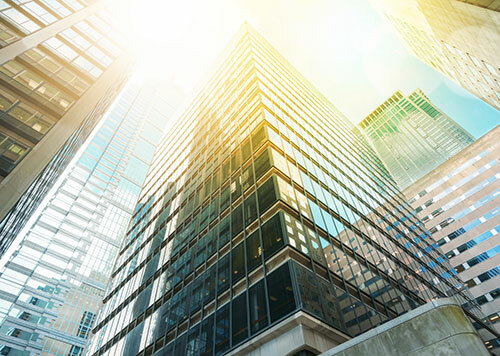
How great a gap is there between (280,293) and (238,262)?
13.7 feet

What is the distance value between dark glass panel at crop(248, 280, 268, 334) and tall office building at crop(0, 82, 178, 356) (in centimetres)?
4917

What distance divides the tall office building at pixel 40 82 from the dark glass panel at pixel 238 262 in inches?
460

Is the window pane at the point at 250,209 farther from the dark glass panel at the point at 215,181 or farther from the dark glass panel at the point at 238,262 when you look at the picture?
the dark glass panel at the point at 215,181

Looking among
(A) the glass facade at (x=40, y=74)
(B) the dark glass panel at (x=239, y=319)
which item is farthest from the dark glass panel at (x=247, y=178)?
(A) the glass facade at (x=40, y=74)

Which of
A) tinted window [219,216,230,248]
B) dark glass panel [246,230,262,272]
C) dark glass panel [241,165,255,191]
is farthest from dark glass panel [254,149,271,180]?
dark glass panel [246,230,262,272]

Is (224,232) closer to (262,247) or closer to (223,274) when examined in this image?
(223,274)

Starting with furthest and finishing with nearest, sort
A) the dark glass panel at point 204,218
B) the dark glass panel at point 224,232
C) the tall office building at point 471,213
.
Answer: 1. the tall office building at point 471,213
2. the dark glass panel at point 204,218
3. the dark glass panel at point 224,232

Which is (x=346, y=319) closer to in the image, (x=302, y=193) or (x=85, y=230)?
(x=302, y=193)

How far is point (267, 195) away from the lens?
1820 centimetres

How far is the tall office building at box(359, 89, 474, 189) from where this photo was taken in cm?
13012

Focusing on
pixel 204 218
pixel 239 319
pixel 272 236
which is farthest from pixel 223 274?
pixel 204 218

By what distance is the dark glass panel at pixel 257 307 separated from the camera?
1305 centimetres

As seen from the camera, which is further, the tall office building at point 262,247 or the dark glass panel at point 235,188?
the dark glass panel at point 235,188

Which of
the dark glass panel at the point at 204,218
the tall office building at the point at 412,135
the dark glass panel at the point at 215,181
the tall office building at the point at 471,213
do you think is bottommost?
the dark glass panel at the point at 204,218
